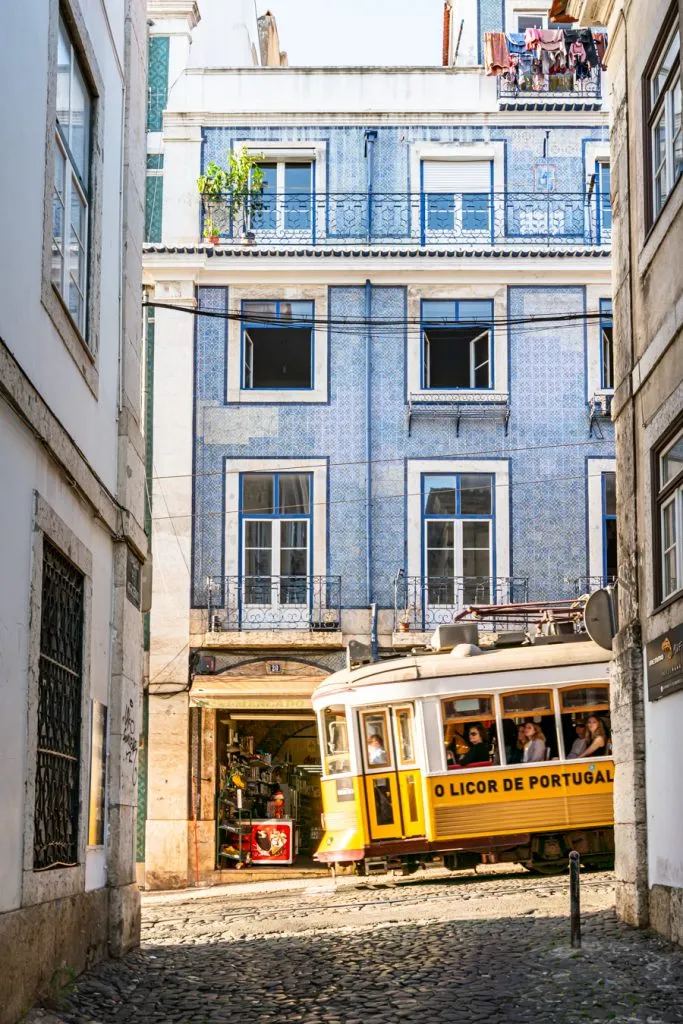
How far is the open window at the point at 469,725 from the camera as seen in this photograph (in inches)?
737

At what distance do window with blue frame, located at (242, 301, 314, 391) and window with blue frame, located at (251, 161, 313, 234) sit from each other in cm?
141

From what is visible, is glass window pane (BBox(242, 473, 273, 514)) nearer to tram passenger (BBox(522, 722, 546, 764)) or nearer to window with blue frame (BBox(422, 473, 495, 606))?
window with blue frame (BBox(422, 473, 495, 606))

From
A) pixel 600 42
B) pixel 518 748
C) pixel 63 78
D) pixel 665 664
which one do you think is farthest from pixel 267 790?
pixel 63 78

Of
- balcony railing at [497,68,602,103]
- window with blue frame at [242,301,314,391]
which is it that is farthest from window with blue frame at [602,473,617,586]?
balcony railing at [497,68,602,103]

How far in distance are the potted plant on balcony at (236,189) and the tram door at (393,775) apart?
973cm

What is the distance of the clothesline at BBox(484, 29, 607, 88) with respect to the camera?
26203mm

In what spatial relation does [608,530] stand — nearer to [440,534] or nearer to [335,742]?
[440,534]

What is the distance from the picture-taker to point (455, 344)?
25.6m

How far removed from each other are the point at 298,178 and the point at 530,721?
11286 millimetres

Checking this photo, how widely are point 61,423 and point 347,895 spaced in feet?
31.0

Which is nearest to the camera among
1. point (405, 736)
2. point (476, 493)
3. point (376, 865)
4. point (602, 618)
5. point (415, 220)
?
point (602, 618)

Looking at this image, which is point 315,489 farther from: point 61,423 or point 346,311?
point 61,423

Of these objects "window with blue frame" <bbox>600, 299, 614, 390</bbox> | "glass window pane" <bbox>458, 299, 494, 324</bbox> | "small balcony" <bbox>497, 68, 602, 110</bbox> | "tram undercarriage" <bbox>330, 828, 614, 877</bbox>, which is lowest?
"tram undercarriage" <bbox>330, 828, 614, 877</bbox>

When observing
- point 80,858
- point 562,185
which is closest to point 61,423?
point 80,858
